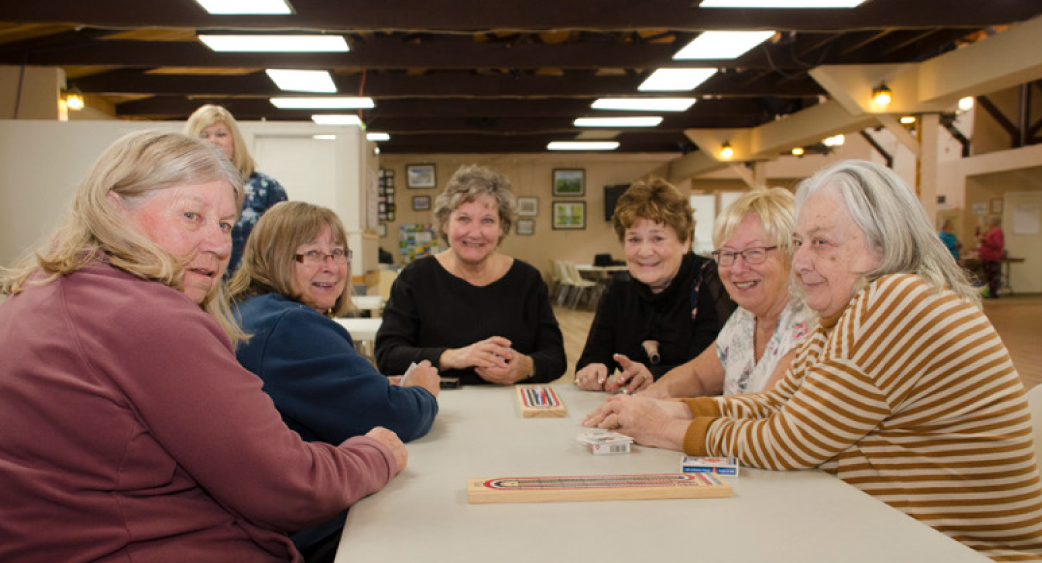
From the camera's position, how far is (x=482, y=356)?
2387 millimetres

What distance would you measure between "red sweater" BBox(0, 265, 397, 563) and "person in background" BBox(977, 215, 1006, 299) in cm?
1617

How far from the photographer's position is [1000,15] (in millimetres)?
5988

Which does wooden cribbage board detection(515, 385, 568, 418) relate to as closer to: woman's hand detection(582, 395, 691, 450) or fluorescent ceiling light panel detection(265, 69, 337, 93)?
woman's hand detection(582, 395, 691, 450)

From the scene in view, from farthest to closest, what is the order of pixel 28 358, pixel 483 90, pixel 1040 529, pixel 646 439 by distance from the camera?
pixel 483 90 → pixel 646 439 → pixel 1040 529 → pixel 28 358

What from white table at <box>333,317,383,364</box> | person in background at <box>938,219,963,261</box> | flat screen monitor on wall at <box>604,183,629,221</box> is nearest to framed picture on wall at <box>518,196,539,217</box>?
flat screen monitor on wall at <box>604,183,629,221</box>

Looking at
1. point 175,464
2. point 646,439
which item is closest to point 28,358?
point 175,464

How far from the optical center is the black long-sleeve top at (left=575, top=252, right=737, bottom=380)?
2689 millimetres

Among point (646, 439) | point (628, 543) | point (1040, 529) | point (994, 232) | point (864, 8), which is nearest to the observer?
point (628, 543)

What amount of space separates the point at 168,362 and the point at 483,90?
833 centimetres

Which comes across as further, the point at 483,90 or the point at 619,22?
the point at 483,90

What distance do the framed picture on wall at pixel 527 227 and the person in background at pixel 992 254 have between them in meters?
9.27

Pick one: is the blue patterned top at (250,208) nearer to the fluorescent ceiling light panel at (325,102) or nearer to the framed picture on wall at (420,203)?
the fluorescent ceiling light panel at (325,102)

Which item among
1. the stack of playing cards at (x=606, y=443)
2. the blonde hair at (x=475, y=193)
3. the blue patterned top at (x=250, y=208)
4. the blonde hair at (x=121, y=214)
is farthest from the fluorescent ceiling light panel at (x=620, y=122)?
the blonde hair at (x=121, y=214)

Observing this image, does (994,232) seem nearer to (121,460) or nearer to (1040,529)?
(1040,529)
